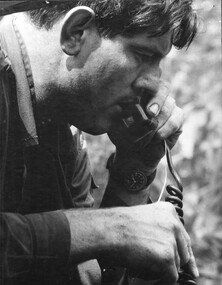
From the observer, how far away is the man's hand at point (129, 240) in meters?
1.38

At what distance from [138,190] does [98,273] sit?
14.7 inches

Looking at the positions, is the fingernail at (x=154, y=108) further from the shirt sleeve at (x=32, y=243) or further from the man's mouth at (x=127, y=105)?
the shirt sleeve at (x=32, y=243)

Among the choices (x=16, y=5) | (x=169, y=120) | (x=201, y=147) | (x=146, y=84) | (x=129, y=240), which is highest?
(x=16, y=5)

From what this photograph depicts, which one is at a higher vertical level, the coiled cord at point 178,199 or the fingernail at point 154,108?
the fingernail at point 154,108

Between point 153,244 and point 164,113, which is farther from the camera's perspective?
point 164,113

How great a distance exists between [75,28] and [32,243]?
2.07 ft

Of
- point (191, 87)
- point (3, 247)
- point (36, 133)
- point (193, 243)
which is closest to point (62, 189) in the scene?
point (36, 133)

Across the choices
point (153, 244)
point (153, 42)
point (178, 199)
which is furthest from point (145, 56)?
point (153, 244)

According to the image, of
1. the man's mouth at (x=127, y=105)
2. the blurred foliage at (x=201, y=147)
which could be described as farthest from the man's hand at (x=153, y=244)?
the blurred foliage at (x=201, y=147)

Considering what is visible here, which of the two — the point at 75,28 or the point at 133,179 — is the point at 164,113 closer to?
the point at 133,179

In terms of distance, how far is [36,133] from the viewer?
5.49ft

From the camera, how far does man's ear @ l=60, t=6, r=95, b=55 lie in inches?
65.4

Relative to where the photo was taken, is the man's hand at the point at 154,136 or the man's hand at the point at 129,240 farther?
the man's hand at the point at 154,136

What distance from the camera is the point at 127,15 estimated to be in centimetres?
170
